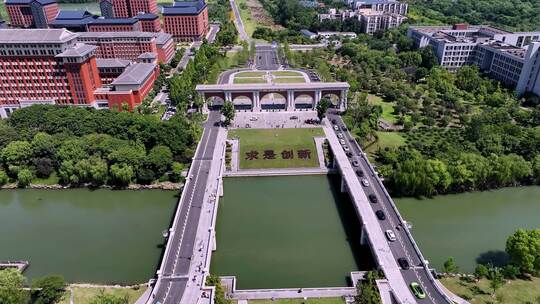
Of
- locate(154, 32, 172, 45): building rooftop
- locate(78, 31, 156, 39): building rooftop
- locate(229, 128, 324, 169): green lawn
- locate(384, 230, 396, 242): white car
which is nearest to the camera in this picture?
locate(384, 230, 396, 242): white car

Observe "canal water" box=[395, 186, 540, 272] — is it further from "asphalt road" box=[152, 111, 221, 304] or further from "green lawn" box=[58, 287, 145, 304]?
"green lawn" box=[58, 287, 145, 304]

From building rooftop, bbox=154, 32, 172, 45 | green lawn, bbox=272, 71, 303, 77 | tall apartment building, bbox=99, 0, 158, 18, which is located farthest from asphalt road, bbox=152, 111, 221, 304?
tall apartment building, bbox=99, 0, 158, 18

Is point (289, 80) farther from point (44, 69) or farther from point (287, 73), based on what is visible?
point (44, 69)

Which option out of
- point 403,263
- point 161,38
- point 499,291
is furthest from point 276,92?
point 499,291

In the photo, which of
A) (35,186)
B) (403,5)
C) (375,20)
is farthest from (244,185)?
(403,5)

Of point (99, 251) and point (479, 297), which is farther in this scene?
point (99, 251)

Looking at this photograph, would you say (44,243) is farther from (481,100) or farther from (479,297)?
(481,100)
